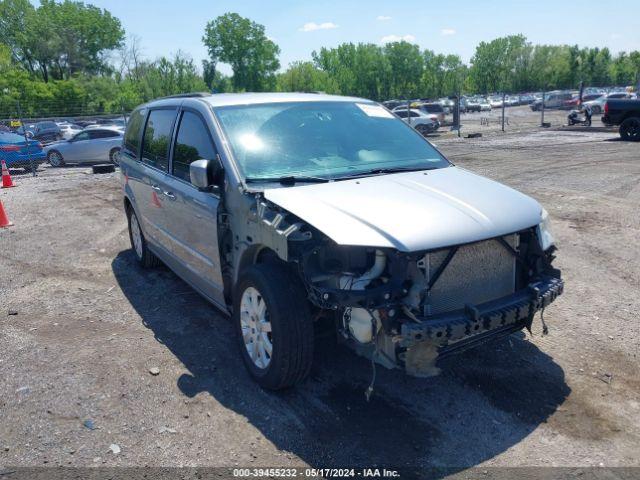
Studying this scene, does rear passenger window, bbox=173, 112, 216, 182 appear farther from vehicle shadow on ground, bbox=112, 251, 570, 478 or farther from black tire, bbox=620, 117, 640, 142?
black tire, bbox=620, 117, 640, 142

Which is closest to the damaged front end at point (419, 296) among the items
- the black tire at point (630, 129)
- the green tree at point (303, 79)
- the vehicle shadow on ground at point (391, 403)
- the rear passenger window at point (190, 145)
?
the vehicle shadow on ground at point (391, 403)

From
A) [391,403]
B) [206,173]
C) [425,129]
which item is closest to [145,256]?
[206,173]

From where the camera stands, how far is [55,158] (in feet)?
63.6

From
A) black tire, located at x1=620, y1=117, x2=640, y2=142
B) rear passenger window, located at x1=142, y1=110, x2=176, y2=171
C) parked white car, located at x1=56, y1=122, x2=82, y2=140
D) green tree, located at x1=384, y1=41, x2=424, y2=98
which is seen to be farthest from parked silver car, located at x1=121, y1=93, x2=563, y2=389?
green tree, located at x1=384, y1=41, x2=424, y2=98

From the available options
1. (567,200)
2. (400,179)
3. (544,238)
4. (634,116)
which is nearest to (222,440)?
(400,179)

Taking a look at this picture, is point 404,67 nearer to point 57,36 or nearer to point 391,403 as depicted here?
point 57,36

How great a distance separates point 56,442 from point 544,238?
3.33 m

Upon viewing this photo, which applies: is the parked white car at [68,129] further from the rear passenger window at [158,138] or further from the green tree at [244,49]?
the green tree at [244,49]

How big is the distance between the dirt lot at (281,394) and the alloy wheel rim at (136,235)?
32 centimetres

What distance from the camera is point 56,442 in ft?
10.9

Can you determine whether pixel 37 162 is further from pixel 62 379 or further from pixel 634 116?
pixel 634 116

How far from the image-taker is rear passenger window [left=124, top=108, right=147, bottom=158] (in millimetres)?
6002

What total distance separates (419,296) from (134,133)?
4.35 m

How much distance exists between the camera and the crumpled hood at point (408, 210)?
307cm
